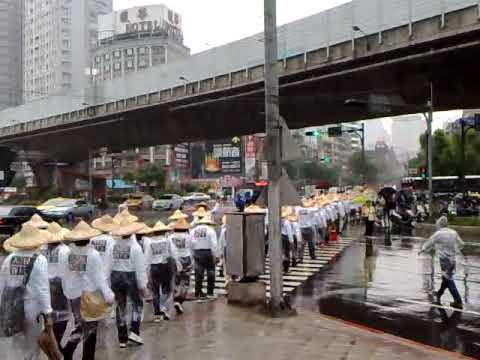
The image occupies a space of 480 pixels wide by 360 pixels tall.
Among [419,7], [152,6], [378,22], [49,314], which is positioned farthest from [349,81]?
[152,6]

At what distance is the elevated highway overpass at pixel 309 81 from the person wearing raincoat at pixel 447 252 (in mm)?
16895

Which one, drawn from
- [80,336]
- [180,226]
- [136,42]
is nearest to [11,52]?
[136,42]

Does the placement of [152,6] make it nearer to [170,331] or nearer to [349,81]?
[349,81]

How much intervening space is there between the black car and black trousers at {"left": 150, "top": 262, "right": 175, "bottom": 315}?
19663mm

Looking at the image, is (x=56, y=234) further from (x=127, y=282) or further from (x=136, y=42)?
(x=136, y=42)

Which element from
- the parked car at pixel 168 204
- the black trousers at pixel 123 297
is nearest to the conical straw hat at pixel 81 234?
the black trousers at pixel 123 297

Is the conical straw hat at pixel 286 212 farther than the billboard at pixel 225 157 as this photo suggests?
No

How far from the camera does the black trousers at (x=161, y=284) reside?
10133 millimetres

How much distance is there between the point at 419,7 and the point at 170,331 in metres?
24.1

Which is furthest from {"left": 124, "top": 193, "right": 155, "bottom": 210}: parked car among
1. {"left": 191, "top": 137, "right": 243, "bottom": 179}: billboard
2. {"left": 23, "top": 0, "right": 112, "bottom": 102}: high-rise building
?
{"left": 23, "top": 0, "right": 112, "bottom": 102}: high-rise building

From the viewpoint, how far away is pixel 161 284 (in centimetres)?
1034

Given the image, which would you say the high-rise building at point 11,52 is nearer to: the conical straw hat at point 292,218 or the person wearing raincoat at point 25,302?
the conical straw hat at point 292,218

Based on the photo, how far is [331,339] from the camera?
28.5 feet

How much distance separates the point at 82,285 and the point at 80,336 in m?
0.62
